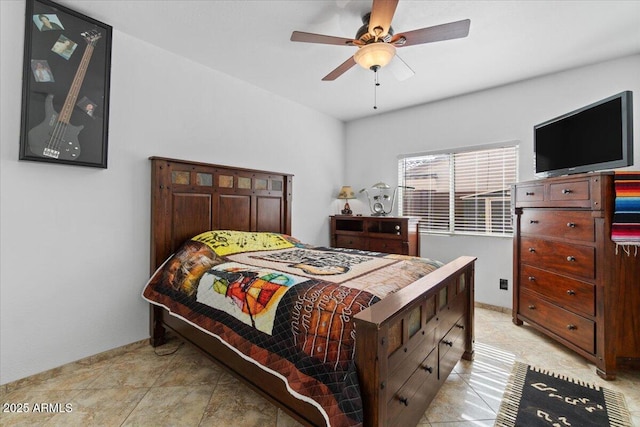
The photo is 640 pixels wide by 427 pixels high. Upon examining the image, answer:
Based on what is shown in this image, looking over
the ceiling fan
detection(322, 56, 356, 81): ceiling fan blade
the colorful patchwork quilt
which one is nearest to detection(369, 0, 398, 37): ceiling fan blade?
the ceiling fan

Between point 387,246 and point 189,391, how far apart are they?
8.57 feet

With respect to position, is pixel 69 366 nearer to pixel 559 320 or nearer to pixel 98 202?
pixel 98 202

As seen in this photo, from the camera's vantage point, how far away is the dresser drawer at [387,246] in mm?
3566

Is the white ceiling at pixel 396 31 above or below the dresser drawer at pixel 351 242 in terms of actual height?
above

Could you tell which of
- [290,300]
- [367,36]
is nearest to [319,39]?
[367,36]

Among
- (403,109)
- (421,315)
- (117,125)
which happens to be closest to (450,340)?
(421,315)

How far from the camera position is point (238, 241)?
8.62 ft

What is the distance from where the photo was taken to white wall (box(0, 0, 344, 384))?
1.84 meters

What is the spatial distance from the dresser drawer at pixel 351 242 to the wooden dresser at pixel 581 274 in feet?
6.06

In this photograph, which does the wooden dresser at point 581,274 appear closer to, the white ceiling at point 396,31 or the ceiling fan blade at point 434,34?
the white ceiling at point 396,31

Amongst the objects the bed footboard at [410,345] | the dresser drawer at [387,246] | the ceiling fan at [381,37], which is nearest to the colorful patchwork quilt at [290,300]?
the bed footboard at [410,345]

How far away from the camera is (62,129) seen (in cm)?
198

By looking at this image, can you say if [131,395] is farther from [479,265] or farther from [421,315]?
[479,265]

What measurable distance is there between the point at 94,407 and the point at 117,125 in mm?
1975
